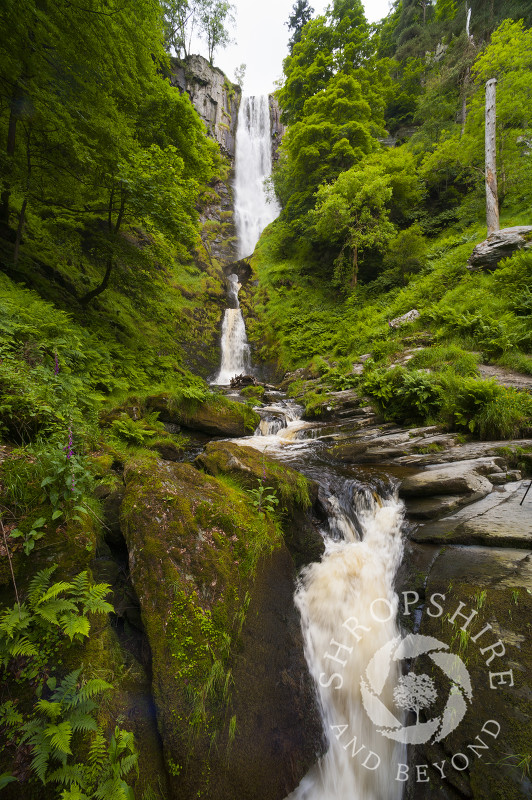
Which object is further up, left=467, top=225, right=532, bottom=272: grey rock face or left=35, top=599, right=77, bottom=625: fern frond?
left=467, top=225, right=532, bottom=272: grey rock face

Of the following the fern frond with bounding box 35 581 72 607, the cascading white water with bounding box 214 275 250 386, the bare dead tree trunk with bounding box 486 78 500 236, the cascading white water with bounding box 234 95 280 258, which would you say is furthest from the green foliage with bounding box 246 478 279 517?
the cascading white water with bounding box 234 95 280 258

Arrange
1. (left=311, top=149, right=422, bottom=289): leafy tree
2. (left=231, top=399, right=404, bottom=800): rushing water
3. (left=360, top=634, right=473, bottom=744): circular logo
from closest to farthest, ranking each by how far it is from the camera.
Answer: (left=360, top=634, right=473, bottom=744): circular logo
(left=231, top=399, right=404, bottom=800): rushing water
(left=311, top=149, right=422, bottom=289): leafy tree

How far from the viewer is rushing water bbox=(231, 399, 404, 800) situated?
2.52 meters

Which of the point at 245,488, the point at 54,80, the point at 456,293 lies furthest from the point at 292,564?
the point at 456,293

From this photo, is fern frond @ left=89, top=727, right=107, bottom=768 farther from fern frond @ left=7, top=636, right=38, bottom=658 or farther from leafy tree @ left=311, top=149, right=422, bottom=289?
leafy tree @ left=311, top=149, right=422, bottom=289

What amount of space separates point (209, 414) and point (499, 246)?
431 inches

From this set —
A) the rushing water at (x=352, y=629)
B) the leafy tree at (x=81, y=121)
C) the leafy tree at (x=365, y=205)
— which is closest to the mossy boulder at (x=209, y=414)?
the rushing water at (x=352, y=629)

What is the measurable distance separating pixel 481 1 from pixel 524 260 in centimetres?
2899

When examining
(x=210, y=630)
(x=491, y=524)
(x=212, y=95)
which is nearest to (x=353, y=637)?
(x=210, y=630)

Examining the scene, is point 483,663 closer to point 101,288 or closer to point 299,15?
point 101,288

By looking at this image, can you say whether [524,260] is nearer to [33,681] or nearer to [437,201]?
[437,201]

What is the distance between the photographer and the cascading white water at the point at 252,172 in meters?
25.6

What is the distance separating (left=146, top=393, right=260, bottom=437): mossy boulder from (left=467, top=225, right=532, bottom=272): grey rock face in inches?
376

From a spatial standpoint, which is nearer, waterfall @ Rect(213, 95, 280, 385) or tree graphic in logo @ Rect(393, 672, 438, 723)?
tree graphic in logo @ Rect(393, 672, 438, 723)
